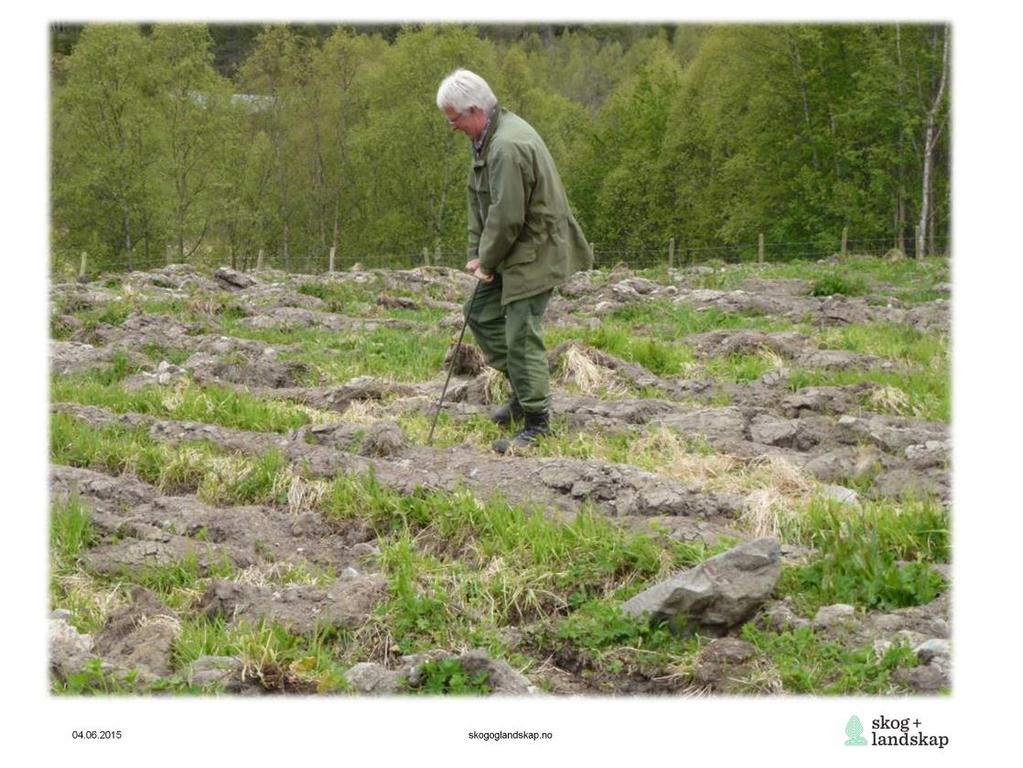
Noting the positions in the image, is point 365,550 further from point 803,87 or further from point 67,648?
point 803,87

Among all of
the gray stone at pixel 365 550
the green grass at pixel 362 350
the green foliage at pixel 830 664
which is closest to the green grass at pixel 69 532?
the gray stone at pixel 365 550

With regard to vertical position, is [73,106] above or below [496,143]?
above

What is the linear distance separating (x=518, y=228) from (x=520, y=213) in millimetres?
109

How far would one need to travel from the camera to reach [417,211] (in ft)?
138

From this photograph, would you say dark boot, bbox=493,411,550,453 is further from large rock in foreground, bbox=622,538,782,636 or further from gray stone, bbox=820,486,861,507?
large rock in foreground, bbox=622,538,782,636

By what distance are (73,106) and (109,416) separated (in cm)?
3229

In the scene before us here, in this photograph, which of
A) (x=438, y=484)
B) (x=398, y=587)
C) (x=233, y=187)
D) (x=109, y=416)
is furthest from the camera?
(x=233, y=187)

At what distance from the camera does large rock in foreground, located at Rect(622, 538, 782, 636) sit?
4152 millimetres

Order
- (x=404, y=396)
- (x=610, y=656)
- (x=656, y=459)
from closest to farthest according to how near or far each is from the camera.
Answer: (x=610, y=656) < (x=656, y=459) < (x=404, y=396)

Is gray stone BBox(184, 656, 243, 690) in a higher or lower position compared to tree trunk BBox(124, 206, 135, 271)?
lower

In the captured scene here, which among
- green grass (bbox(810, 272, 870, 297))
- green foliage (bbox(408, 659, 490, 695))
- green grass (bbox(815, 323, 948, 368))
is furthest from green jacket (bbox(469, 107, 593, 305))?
green grass (bbox(810, 272, 870, 297))

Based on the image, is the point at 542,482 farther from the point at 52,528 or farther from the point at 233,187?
the point at 233,187

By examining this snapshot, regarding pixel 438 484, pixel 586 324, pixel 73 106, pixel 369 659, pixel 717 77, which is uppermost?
pixel 717 77

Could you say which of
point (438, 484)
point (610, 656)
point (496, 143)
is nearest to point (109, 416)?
point (438, 484)
